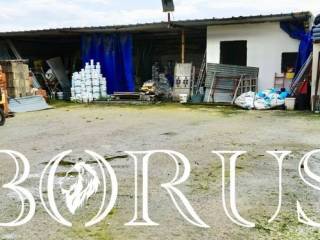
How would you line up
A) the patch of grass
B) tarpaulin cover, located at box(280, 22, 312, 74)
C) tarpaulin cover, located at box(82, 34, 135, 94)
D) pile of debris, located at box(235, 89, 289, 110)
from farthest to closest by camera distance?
1. tarpaulin cover, located at box(82, 34, 135, 94)
2. tarpaulin cover, located at box(280, 22, 312, 74)
3. pile of debris, located at box(235, 89, 289, 110)
4. the patch of grass

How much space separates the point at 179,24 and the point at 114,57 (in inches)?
130

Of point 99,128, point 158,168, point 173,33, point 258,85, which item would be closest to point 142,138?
point 99,128

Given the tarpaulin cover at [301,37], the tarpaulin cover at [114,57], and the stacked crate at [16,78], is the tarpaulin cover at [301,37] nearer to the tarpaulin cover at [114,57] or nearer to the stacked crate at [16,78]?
the tarpaulin cover at [114,57]

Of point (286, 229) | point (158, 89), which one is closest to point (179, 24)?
point (158, 89)

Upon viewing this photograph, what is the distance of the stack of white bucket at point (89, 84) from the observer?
1703 centimetres

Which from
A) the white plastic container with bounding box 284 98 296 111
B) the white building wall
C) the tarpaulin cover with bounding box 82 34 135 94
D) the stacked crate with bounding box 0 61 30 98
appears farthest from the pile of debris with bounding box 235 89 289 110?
the stacked crate with bounding box 0 61 30 98

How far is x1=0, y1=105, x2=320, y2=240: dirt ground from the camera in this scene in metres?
4.02

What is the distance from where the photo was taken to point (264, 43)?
15.1 meters

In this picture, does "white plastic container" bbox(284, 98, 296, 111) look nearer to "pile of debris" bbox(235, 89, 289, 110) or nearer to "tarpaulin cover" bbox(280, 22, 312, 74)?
"pile of debris" bbox(235, 89, 289, 110)

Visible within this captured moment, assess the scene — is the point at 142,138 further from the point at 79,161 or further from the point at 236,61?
the point at 236,61

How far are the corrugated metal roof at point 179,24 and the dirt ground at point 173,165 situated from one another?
11.2 feet

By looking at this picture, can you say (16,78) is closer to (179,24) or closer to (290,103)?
(179,24)

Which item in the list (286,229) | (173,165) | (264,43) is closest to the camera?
(286,229)

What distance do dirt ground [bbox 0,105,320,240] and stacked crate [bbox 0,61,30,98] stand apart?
5.60ft
